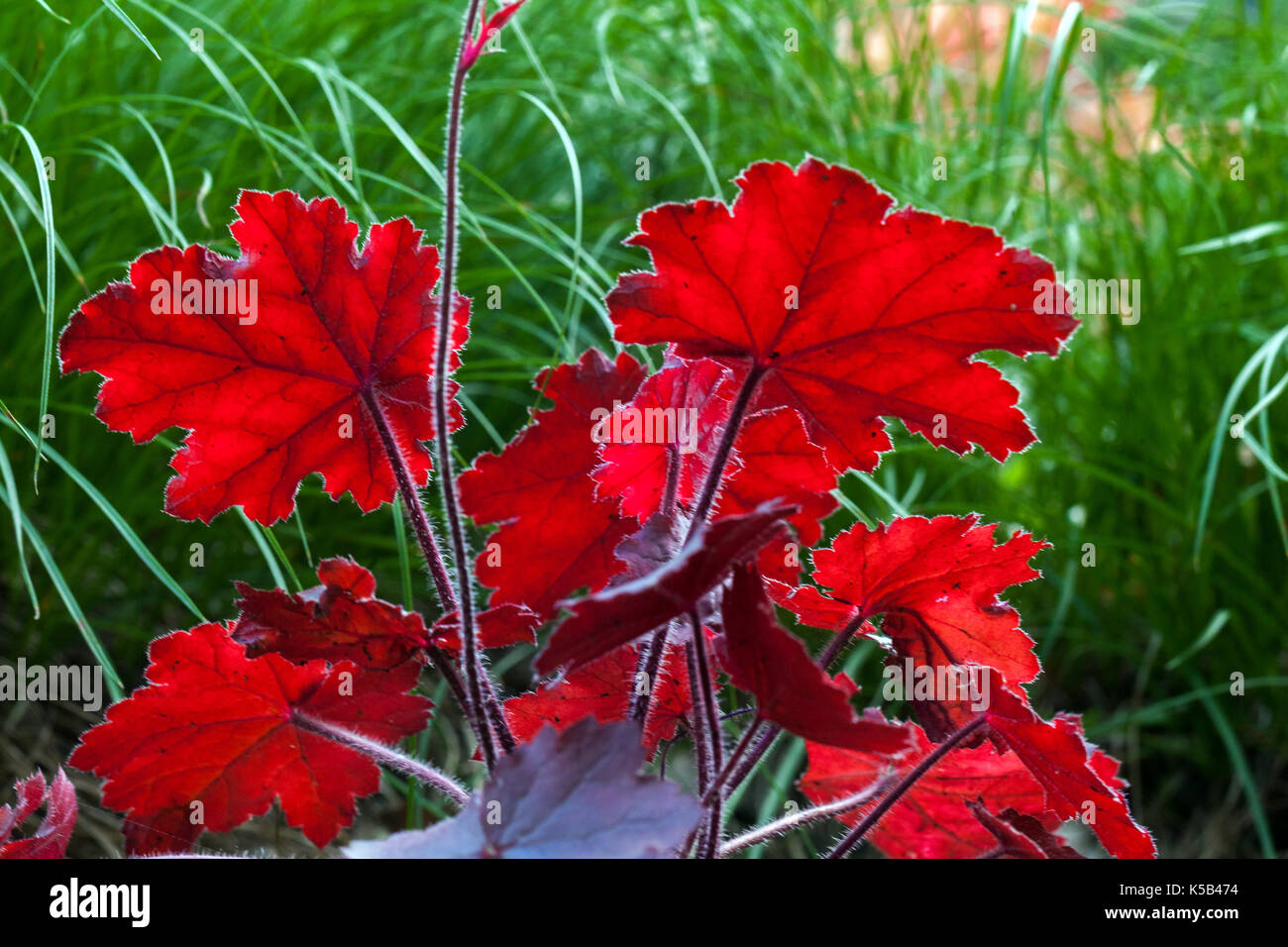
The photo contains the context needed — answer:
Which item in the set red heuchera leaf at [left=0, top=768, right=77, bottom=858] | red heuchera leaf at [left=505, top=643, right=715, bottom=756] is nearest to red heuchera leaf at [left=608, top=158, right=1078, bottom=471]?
red heuchera leaf at [left=505, top=643, right=715, bottom=756]

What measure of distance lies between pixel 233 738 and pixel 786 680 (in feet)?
0.83

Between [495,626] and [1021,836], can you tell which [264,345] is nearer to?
[495,626]

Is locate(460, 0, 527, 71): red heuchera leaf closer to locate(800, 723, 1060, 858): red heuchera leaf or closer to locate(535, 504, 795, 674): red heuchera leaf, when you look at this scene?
locate(535, 504, 795, 674): red heuchera leaf

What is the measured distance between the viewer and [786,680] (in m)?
0.35

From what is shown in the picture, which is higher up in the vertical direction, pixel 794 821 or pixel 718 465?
pixel 718 465

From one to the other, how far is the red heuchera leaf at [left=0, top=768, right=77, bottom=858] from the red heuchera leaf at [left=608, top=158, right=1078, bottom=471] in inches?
11.2

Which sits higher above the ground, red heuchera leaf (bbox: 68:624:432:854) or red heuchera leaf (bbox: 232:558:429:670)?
red heuchera leaf (bbox: 232:558:429:670)

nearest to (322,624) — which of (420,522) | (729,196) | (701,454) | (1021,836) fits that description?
(420,522)

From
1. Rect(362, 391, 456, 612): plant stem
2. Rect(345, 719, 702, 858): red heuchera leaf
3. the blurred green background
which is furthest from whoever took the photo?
the blurred green background

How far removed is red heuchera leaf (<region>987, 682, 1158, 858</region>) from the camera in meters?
0.42

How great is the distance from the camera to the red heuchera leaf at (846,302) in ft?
1.26
